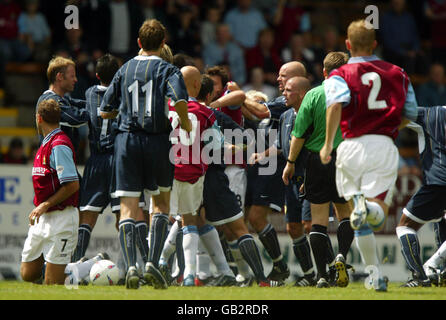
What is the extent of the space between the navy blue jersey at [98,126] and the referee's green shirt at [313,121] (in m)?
2.27

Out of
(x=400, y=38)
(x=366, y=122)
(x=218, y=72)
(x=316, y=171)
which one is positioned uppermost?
(x=400, y=38)

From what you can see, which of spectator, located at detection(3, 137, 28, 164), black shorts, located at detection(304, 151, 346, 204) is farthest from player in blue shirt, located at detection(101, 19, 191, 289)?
spectator, located at detection(3, 137, 28, 164)

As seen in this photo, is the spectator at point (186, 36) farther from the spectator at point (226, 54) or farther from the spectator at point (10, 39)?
the spectator at point (10, 39)

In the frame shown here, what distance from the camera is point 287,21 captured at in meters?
17.3

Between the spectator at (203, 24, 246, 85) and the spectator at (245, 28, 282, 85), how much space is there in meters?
0.30

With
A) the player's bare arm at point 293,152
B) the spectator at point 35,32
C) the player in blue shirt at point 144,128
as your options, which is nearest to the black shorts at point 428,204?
the player's bare arm at point 293,152

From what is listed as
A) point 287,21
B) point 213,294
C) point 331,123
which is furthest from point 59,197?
point 287,21

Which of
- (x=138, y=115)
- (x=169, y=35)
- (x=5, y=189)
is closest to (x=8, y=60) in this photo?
(x=169, y=35)

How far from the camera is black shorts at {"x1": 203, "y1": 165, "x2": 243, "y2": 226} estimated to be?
845cm

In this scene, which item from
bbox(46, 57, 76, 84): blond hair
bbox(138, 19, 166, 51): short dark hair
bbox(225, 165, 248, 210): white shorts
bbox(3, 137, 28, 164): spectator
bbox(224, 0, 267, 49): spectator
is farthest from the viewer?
bbox(224, 0, 267, 49): spectator

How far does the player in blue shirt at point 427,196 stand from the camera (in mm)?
8414

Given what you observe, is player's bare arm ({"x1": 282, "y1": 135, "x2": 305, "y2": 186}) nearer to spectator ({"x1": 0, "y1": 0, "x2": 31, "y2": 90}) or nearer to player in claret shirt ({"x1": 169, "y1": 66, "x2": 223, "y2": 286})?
player in claret shirt ({"x1": 169, "y1": 66, "x2": 223, "y2": 286})

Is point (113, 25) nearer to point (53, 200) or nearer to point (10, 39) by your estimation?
point (10, 39)

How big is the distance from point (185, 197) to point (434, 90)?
9.03 meters
